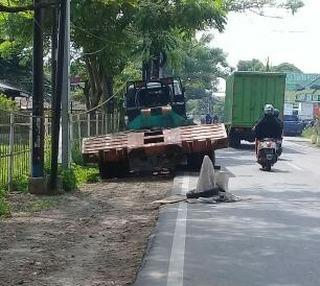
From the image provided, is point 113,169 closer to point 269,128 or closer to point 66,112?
point 66,112

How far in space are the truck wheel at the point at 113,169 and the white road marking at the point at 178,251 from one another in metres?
5.31

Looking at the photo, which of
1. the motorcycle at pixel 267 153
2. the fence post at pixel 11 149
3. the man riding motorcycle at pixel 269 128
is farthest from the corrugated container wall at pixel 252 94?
the fence post at pixel 11 149

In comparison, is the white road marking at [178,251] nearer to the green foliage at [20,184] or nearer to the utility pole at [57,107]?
the utility pole at [57,107]

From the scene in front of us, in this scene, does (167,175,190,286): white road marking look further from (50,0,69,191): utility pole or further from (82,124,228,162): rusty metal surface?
(82,124,228,162): rusty metal surface

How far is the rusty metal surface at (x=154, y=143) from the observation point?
15.0 m

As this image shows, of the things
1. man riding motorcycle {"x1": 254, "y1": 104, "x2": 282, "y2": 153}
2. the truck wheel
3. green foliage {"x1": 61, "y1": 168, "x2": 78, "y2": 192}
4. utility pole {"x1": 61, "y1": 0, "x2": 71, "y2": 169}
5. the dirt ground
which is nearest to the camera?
the dirt ground

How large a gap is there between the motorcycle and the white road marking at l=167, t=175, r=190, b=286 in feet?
23.8

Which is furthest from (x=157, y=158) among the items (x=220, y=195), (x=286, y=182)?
(x=220, y=195)

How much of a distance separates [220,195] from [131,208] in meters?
1.56

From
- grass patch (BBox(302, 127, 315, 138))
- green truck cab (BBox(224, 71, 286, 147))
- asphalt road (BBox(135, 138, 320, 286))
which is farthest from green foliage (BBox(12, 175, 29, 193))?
grass patch (BBox(302, 127, 315, 138))

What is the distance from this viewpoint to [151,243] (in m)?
7.69

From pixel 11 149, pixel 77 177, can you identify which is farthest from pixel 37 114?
pixel 77 177

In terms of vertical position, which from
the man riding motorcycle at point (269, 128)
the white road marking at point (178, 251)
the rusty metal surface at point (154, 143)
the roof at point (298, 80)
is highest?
the roof at point (298, 80)

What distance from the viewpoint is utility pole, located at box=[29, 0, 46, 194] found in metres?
12.4
